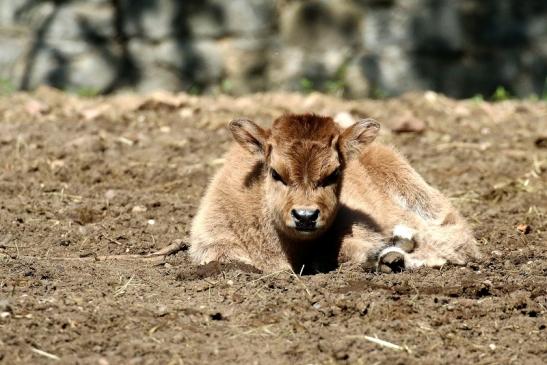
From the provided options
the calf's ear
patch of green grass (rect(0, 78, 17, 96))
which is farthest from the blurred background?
the calf's ear

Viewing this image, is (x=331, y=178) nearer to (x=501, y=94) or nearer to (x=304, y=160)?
(x=304, y=160)

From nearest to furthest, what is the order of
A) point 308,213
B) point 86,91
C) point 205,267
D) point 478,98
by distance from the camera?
point 308,213
point 205,267
point 478,98
point 86,91

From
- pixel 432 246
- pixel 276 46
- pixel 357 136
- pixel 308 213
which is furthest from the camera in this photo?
pixel 276 46

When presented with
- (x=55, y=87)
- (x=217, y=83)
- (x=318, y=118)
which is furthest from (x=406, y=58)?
(x=318, y=118)

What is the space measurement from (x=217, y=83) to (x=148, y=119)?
8.04ft

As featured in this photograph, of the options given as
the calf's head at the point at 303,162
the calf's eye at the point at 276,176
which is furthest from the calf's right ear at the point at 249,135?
the calf's eye at the point at 276,176

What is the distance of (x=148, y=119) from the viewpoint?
12.9 meters

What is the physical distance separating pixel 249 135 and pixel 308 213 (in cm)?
99

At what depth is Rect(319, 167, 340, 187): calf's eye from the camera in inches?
296

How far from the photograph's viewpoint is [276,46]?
49.2 ft

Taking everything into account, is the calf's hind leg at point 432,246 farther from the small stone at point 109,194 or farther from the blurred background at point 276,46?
the blurred background at point 276,46

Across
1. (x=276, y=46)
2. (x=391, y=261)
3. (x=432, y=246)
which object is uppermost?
(x=391, y=261)

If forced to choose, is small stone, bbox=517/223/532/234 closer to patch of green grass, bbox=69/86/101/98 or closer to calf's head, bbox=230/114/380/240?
calf's head, bbox=230/114/380/240

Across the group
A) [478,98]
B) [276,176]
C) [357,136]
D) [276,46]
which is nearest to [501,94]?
[478,98]
